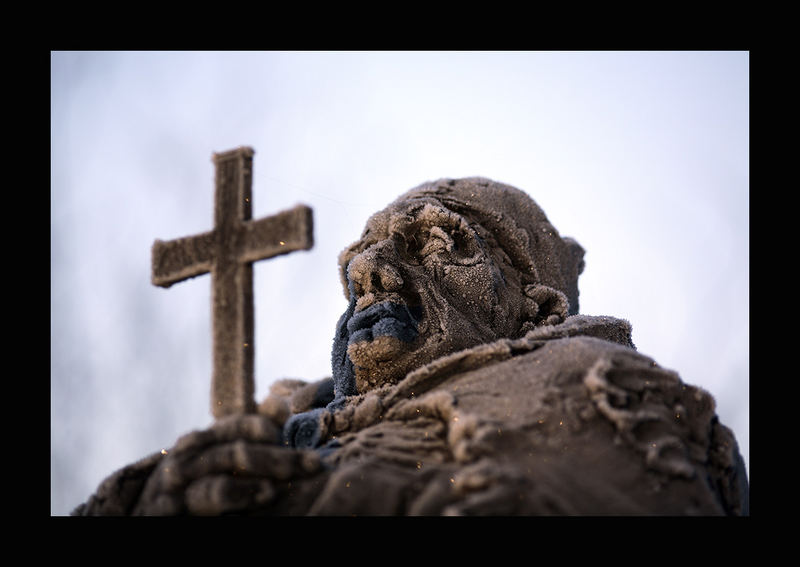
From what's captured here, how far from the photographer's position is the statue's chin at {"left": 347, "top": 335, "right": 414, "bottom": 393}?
490 cm

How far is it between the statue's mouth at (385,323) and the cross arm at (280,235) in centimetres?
139

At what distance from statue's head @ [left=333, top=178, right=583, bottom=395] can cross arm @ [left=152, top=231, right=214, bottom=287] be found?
1.36 meters

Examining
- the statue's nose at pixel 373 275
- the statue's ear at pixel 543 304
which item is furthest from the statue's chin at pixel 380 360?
the statue's ear at pixel 543 304

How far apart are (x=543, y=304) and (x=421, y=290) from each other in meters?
0.87

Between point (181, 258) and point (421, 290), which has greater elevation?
point (421, 290)

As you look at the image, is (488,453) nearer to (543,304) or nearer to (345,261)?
(543,304)

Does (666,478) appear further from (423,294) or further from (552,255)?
(552,255)

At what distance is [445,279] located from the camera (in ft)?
17.4

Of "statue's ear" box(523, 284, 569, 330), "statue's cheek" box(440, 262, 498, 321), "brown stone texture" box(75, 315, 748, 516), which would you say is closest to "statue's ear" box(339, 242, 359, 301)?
"statue's cheek" box(440, 262, 498, 321)

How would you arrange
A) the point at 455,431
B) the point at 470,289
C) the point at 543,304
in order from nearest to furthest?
the point at 455,431 → the point at 470,289 → the point at 543,304

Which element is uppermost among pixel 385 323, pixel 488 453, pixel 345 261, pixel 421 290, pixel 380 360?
pixel 345 261

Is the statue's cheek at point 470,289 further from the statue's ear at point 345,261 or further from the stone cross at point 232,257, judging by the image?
the stone cross at point 232,257

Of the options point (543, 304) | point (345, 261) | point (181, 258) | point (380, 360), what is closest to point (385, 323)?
point (380, 360)

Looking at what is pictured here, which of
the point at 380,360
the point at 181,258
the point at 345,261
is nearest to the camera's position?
the point at 181,258
